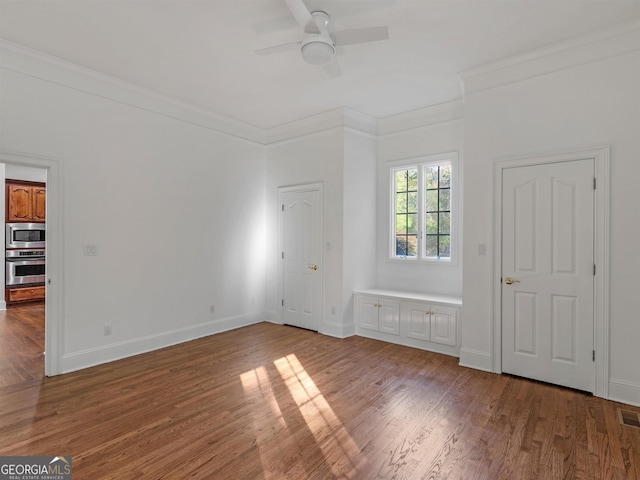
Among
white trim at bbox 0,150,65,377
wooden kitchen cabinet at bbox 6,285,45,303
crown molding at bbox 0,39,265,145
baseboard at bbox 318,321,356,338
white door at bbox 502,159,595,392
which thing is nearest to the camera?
white door at bbox 502,159,595,392

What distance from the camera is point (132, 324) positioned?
165 inches

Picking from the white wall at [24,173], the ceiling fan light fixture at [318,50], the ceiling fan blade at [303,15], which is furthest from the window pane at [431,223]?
the white wall at [24,173]

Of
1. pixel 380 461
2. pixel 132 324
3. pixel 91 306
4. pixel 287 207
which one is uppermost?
pixel 287 207

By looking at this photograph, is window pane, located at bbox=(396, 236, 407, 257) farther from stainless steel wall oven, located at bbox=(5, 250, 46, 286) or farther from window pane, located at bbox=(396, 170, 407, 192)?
stainless steel wall oven, located at bbox=(5, 250, 46, 286)

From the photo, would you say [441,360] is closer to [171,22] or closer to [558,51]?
[558,51]

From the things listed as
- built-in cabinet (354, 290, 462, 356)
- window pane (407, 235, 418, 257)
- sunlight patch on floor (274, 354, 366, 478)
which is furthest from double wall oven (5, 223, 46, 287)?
window pane (407, 235, 418, 257)

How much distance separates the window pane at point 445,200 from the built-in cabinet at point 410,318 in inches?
47.8

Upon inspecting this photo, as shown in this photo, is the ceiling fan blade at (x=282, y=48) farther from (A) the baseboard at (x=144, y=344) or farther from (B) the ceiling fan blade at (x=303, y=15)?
(A) the baseboard at (x=144, y=344)

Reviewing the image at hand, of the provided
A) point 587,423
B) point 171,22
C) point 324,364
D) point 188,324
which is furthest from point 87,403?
point 587,423

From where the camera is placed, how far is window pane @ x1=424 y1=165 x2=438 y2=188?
498cm

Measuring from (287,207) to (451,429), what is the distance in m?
3.84

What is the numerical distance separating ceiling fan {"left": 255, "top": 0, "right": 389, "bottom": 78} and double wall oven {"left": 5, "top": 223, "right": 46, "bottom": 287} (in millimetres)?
7156

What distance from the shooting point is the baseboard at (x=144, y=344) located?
373 centimetres

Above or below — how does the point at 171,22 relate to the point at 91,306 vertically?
above
